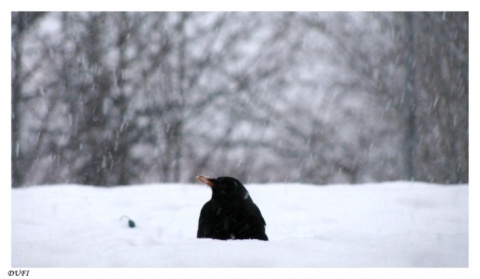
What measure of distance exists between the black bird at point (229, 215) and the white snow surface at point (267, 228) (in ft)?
0.79

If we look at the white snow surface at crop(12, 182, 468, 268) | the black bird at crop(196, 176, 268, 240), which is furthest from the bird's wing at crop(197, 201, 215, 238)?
the white snow surface at crop(12, 182, 468, 268)

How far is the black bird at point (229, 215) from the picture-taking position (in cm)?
413

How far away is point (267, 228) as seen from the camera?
548 centimetres

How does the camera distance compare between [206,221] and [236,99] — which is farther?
[236,99]

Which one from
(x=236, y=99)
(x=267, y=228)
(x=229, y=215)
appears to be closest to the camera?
(x=229, y=215)

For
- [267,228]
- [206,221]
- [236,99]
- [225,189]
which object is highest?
[236,99]

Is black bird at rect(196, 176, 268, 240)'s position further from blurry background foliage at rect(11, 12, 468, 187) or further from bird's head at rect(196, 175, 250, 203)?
blurry background foliage at rect(11, 12, 468, 187)

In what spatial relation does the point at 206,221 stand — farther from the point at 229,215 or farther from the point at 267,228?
the point at 267,228

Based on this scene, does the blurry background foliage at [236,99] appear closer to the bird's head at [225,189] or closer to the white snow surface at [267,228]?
the white snow surface at [267,228]

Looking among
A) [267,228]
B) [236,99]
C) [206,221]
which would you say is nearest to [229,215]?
[206,221]

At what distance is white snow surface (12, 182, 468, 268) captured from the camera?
338cm

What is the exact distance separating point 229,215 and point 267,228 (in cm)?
140

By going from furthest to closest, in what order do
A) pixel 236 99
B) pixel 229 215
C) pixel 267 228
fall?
pixel 236 99
pixel 267 228
pixel 229 215

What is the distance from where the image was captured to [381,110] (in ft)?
36.6
